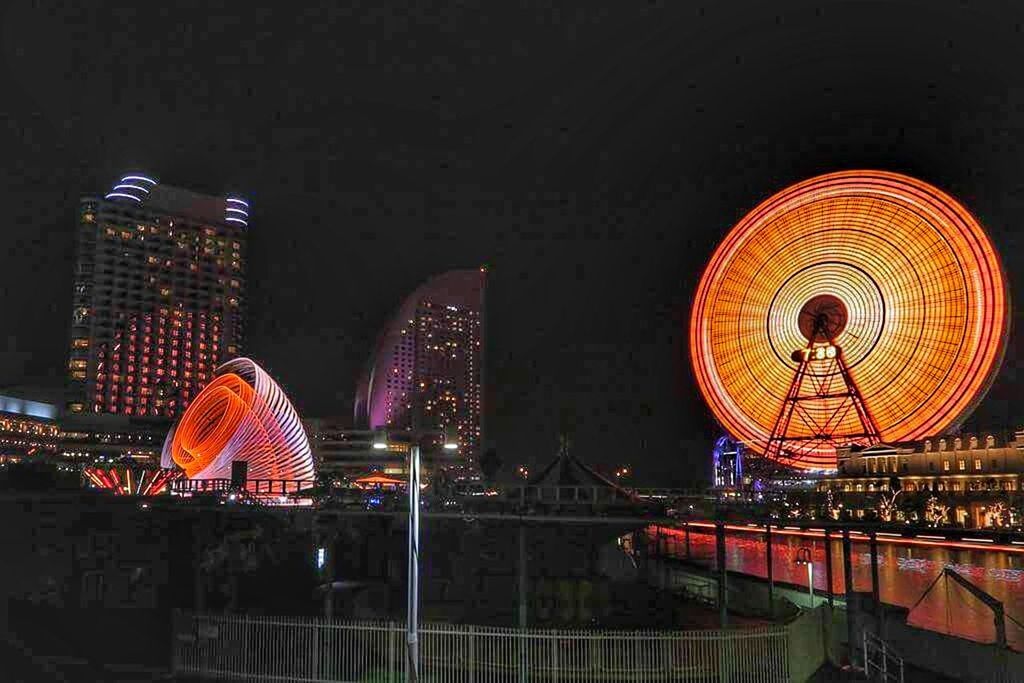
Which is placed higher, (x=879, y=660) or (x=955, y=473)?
(x=955, y=473)

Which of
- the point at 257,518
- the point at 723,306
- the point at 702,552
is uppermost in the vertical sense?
the point at 723,306

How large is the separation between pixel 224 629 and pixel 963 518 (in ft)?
222

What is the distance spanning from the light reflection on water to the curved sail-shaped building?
31923mm

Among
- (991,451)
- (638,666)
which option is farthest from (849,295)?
(638,666)

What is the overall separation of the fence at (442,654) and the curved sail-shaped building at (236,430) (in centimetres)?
3592

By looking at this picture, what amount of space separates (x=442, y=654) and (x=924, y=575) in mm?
30039

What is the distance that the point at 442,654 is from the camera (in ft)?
82.6

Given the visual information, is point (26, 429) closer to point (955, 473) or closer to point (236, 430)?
point (236, 430)

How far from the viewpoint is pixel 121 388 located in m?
162

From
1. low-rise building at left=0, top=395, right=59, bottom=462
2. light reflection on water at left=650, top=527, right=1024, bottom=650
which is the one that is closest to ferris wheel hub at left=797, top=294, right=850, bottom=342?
light reflection on water at left=650, top=527, right=1024, bottom=650

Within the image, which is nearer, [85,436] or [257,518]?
[257,518]

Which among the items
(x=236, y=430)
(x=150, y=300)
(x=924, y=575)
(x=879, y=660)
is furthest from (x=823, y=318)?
(x=150, y=300)

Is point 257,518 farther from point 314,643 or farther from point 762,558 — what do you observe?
point 762,558

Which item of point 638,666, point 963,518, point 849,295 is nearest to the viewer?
point 638,666
